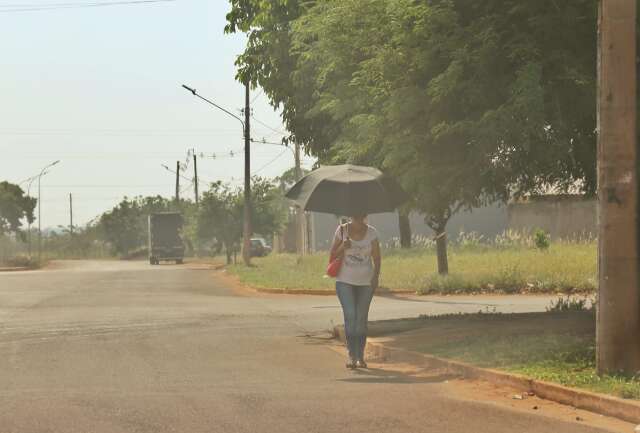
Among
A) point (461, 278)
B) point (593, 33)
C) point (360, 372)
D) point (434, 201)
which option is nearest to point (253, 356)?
point (360, 372)

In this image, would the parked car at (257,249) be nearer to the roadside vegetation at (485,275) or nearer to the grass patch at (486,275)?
the roadside vegetation at (485,275)

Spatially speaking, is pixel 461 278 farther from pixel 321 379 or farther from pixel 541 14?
pixel 321 379

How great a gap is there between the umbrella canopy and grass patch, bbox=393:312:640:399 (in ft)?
6.24

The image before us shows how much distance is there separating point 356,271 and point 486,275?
52.3ft

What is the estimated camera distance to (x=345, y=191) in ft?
44.9

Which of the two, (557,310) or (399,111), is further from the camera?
(557,310)

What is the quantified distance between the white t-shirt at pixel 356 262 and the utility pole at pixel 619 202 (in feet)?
10.1

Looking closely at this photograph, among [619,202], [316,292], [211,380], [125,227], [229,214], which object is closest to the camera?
[619,202]

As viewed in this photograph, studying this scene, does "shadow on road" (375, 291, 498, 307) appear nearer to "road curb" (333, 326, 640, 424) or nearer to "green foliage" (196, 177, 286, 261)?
"road curb" (333, 326, 640, 424)

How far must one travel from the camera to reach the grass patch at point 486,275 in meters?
26.6

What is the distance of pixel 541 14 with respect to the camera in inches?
545

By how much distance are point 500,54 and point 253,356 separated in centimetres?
493

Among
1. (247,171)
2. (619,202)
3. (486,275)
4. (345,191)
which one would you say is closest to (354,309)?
(345,191)

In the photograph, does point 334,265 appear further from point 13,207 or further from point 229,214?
point 13,207
